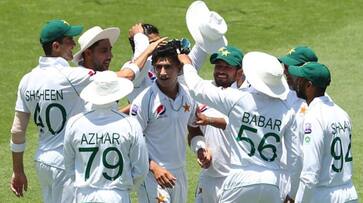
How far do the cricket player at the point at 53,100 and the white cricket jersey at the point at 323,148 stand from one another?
1604 millimetres

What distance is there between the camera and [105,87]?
7.96 m

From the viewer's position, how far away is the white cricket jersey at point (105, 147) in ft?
25.7

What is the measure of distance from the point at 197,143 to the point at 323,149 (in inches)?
53.2

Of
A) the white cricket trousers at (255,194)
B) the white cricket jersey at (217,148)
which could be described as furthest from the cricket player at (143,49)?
the white cricket trousers at (255,194)

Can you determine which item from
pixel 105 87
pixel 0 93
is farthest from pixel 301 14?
pixel 105 87

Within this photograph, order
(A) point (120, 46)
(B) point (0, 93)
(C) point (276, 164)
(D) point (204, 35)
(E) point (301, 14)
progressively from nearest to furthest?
(C) point (276, 164) → (D) point (204, 35) → (B) point (0, 93) → (A) point (120, 46) → (E) point (301, 14)

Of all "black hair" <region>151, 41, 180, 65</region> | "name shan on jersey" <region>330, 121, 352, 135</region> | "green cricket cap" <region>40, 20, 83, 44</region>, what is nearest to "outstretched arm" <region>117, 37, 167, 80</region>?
"black hair" <region>151, 41, 180, 65</region>

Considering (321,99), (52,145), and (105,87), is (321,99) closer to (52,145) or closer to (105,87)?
(105,87)

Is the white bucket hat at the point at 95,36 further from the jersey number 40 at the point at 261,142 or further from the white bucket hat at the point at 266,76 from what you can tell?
the jersey number 40 at the point at 261,142

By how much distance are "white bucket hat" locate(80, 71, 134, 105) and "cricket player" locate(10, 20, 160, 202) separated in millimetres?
626

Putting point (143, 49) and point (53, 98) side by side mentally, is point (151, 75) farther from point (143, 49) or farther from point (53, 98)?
point (53, 98)

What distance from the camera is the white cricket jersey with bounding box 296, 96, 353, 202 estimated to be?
26.7 feet

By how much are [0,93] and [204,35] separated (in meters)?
6.00

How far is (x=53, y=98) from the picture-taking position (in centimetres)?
868
